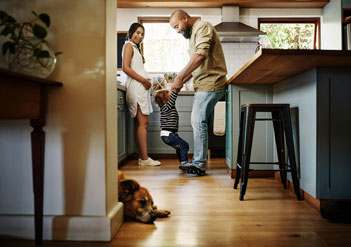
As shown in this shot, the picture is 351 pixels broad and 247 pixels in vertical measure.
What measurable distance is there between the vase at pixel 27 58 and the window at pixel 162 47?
13.3 ft

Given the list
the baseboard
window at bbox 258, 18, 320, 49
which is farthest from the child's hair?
window at bbox 258, 18, 320, 49

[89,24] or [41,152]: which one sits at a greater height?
[89,24]

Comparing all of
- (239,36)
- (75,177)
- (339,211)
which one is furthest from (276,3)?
(75,177)

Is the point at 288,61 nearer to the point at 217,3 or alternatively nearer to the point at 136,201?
the point at 136,201

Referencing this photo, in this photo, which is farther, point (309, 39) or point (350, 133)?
point (309, 39)

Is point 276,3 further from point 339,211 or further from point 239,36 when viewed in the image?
point 339,211

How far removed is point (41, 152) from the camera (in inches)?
48.1

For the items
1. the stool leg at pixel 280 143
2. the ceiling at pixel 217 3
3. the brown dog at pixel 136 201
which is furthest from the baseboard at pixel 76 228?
the ceiling at pixel 217 3

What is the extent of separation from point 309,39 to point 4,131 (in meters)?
5.41

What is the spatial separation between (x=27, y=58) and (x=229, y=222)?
1242 millimetres

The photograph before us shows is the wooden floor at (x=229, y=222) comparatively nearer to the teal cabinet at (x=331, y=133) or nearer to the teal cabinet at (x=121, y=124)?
the teal cabinet at (x=331, y=133)

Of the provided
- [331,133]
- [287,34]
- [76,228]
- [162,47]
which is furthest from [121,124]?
[287,34]

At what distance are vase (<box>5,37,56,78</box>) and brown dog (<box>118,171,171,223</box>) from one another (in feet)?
2.44

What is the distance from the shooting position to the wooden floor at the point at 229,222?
130 cm
